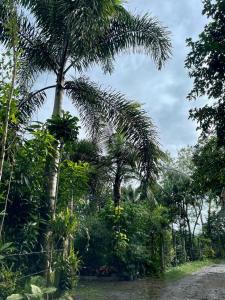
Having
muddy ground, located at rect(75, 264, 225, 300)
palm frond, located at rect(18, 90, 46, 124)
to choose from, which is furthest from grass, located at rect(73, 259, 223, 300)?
palm frond, located at rect(18, 90, 46, 124)

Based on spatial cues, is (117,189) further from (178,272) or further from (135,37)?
(135,37)

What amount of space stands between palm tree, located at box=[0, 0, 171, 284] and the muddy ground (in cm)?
395

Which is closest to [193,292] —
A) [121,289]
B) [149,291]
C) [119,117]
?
[149,291]

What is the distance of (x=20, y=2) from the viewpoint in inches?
392

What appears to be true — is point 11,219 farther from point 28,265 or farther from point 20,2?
point 20,2

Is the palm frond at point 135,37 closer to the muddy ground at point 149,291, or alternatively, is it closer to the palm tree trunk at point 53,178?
the palm tree trunk at point 53,178

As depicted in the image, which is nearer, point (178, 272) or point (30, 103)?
point (30, 103)

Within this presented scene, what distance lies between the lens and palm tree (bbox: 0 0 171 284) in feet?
30.9

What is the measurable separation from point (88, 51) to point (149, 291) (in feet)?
25.7

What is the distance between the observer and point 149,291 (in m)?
12.4

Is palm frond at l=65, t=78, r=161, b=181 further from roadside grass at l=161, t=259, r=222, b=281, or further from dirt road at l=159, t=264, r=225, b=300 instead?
roadside grass at l=161, t=259, r=222, b=281

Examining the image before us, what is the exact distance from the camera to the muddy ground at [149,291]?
1100cm

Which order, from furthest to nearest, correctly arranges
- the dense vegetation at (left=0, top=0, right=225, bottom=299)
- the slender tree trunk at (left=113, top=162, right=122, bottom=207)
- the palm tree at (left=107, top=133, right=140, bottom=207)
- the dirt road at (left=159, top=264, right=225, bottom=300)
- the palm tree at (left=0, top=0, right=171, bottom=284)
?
the slender tree trunk at (left=113, top=162, right=122, bottom=207)
the palm tree at (left=107, top=133, right=140, bottom=207)
the dirt road at (left=159, top=264, right=225, bottom=300)
the palm tree at (left=0, top=0, right=171, bottom=284)
the dense vegetation at (left=0, top=0, right=225, bottom=299)

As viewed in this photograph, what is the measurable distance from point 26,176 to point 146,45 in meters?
5.78
